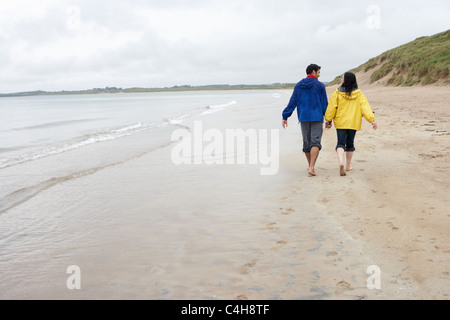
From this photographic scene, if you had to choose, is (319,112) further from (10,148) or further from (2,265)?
(10,148)

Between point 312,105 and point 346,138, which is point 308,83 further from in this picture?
point 346,138

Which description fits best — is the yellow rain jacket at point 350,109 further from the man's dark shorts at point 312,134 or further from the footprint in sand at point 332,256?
the footprint in sand at point 332,256

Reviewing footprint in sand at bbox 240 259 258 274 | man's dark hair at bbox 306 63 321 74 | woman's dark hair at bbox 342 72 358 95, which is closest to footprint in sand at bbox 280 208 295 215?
footprint in sand at bbox 240 259 258 274

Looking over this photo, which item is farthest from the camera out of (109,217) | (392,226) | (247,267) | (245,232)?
(109,217)

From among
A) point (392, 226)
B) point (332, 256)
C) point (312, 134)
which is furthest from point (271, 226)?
point (312, 134)

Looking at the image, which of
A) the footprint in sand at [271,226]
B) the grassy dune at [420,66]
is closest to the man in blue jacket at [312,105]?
the footprint in sand at [271,226]

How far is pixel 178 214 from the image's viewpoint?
4.90 metres

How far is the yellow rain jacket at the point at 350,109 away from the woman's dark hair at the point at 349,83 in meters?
0.07

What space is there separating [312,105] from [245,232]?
3104 millimetres

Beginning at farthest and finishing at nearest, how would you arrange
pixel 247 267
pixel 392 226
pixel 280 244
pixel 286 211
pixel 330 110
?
A: pixel 330 110 → pixel 286 211 → pixel 392 226 → pixel 280 244 → pixel 247 267

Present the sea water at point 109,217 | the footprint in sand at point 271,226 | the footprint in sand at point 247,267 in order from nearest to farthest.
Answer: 1. the footprint in sand at point 247,267
2. the sea water at point 109,217
3. the footprint in sand at point 271,226

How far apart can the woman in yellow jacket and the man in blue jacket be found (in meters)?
0.17

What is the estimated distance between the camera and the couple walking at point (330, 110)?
20.2ft

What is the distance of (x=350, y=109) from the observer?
6.20 metres
